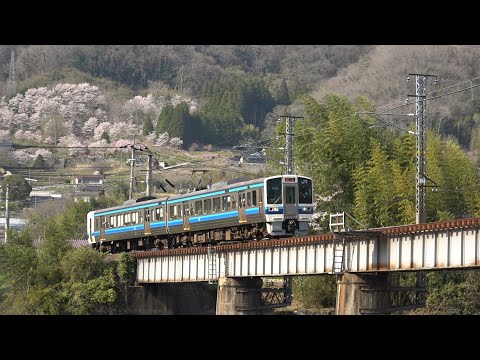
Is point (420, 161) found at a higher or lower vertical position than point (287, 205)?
higher

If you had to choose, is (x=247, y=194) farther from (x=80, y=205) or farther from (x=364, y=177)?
(x=80, y=205)

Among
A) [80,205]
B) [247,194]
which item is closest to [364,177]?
[247,194]

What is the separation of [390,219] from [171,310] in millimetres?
15079

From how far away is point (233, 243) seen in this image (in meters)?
58.9

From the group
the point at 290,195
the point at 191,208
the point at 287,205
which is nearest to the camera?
the point at 287,205

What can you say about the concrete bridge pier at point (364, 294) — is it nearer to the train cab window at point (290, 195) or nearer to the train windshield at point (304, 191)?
the train cab window at point (290, 195)

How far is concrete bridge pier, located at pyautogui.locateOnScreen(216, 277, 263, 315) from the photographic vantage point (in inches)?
2264

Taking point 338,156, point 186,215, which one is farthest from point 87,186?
point 186,215

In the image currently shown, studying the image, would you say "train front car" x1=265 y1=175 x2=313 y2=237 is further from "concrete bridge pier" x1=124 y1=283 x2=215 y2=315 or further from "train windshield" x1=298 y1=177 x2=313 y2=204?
"concrete bridge pier" x1=124 y1=283 x2=215 y2=315

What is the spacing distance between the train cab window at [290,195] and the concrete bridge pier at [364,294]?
661 cm

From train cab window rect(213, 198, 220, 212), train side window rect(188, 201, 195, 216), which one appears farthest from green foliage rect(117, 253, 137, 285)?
train cab window rect(213, 198, 220, 212)

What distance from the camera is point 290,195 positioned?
176 ft

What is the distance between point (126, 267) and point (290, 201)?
1925 cm

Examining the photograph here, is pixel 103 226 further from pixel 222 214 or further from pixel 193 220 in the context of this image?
pixel 222 214
